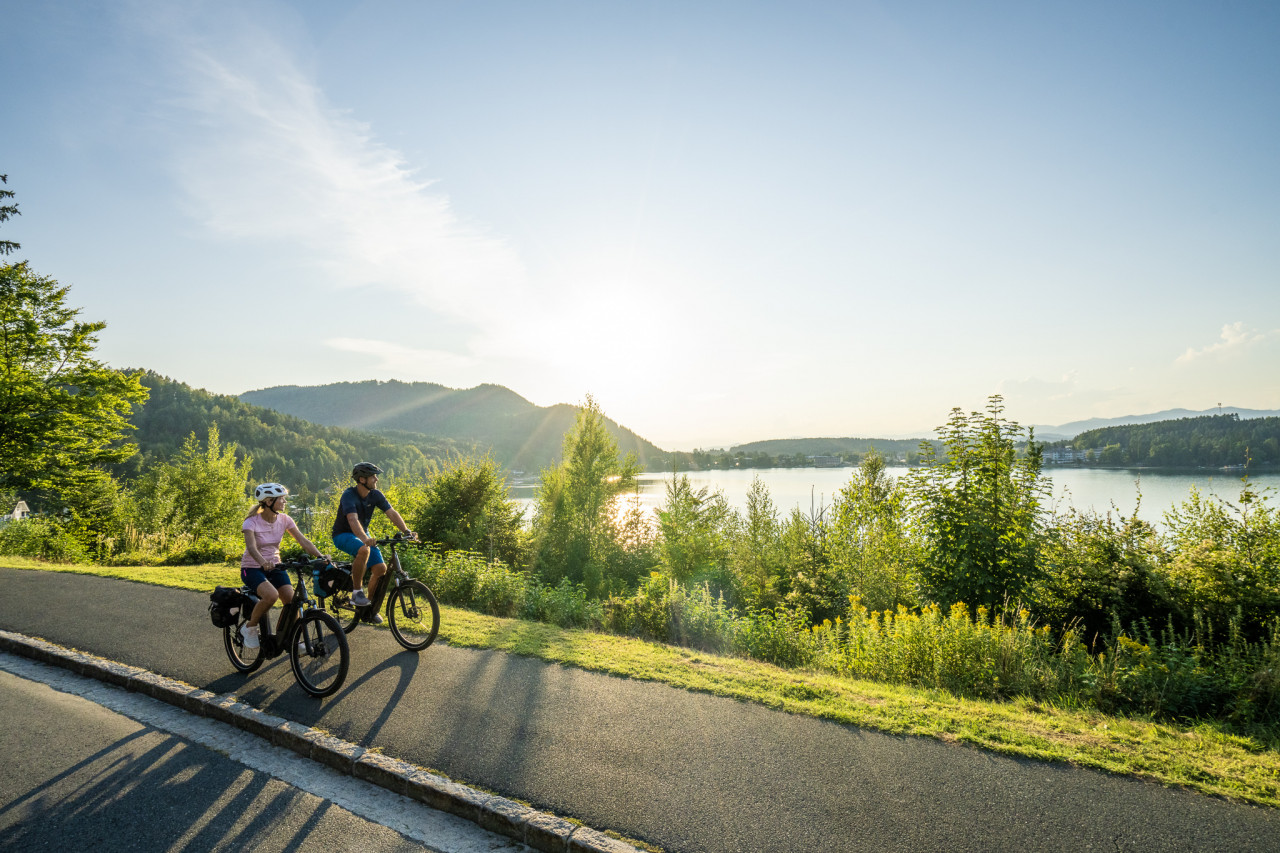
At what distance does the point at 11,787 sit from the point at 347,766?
7.48 ft

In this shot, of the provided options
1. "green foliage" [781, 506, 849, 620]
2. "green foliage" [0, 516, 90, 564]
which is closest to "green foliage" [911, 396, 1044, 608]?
"green foliage" [781, 506, 849, 620]

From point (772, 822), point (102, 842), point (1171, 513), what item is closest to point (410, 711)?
point (102, 842)

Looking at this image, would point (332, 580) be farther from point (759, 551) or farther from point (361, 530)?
point (759, 551)

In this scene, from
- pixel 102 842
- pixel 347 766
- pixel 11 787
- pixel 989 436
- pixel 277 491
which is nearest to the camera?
pixel 102 842

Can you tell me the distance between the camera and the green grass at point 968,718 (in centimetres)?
422

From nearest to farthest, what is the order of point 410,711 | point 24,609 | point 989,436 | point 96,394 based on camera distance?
point 410,711
point 24,609
point 989,436
point 96,394

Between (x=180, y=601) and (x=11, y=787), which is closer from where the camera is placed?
(x=11, y=787)

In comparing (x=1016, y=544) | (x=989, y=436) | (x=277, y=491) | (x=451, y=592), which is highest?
(x=989, y=436)

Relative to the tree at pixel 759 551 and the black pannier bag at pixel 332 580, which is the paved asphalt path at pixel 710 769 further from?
the tree at pixel 759 551

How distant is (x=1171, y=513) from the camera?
9.04m

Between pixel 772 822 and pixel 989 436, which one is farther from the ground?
pixel 989 436

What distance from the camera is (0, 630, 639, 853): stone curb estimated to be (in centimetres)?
366

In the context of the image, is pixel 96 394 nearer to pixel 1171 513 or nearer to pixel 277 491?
pixel 277 491

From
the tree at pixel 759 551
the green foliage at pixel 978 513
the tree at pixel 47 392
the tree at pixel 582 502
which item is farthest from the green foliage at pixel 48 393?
the green foliage at pixel 978 513
